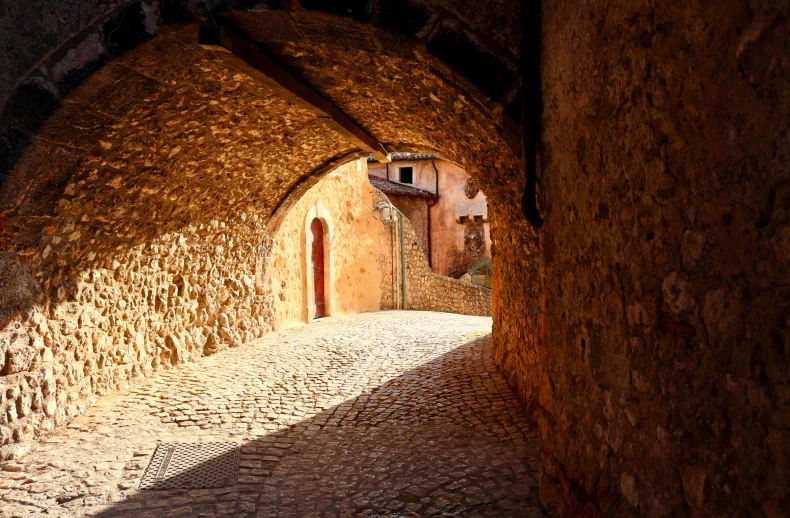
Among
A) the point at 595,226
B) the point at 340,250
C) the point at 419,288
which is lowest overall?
the point at 419,288

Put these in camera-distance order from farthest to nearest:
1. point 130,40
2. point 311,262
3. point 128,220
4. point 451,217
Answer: point 451,217 < point 311,262 < point 128,220 < point 130,40

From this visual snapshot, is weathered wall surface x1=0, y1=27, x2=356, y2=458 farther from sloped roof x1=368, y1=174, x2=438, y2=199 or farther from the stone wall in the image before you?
sloped roof x1=368, y1=174, x2=438, y2=199

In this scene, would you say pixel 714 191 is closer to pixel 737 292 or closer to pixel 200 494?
pixel 737 292

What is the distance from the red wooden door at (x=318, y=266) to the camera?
12.4m

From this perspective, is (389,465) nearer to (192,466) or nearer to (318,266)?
(192,466)

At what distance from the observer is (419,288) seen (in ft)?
47.8

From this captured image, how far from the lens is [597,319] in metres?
2.21

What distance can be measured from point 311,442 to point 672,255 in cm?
330

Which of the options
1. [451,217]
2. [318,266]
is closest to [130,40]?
[318,266]

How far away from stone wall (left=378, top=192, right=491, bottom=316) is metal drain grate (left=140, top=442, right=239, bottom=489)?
10.2m

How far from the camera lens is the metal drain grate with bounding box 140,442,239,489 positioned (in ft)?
11.7

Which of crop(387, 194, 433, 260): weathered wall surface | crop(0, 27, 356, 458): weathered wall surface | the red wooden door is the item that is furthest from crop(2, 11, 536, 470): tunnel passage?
crop(387, 194, 433, 260): weathered wall surface

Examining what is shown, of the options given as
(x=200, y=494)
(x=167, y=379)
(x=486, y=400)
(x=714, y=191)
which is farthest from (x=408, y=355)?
(x=714, y=191)

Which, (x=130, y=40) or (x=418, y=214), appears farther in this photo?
(x=418, y=214)
